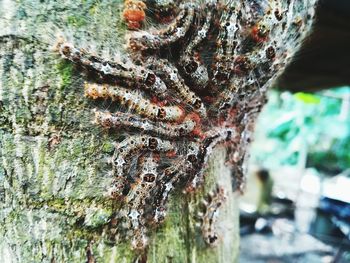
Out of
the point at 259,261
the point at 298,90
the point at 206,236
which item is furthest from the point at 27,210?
the point at 259,261

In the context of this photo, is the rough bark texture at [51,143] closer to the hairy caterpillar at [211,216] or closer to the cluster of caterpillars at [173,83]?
the cluster of caterpillars at [173,83]

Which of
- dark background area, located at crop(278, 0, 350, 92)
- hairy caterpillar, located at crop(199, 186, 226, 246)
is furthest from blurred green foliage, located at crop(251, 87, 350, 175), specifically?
hairy caterpillar, located at crop(199, 186, 226, 246)

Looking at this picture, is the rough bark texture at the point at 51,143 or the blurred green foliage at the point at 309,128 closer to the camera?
the rough bark texture at the point at 51,143

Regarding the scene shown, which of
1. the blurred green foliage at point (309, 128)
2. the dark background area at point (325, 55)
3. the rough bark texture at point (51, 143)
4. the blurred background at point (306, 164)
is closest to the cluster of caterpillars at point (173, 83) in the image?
the rough bark texture at point (51, 143)

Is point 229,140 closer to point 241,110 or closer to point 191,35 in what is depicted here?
point 241,110

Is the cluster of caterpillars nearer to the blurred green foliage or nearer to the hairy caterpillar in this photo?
the hairy caterpillar
